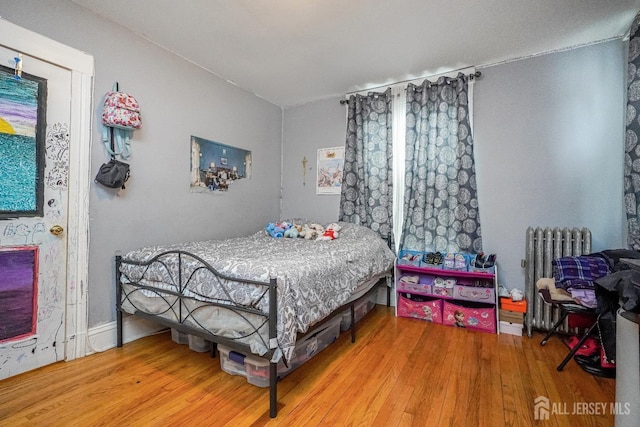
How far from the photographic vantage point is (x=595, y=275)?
76.8 inches

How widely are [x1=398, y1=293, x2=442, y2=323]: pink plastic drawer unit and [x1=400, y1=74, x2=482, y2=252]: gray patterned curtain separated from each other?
1.82 ft

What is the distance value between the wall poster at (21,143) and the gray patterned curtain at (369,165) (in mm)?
2780

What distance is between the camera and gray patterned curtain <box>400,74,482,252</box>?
294cm

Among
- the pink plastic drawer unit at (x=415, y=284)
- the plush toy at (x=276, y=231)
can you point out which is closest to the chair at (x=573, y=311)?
the pink plastic drawer unit at (x=415, y=284)

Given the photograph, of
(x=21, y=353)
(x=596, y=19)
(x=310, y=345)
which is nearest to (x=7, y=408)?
(x=21, y=353)

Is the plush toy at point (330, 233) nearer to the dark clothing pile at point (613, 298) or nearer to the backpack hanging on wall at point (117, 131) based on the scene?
the backpack hanging on wall at point (117, 131)

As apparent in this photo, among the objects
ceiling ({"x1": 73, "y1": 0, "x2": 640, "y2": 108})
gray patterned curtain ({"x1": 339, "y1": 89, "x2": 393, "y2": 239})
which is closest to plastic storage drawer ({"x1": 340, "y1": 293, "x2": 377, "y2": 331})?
gray patterned curtain ({"x1": 339, "y1": 89, "x2": 393, "y2": 239})

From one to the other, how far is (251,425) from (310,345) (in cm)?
64

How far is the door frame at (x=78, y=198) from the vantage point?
2043mm

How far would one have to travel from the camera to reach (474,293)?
2.70m

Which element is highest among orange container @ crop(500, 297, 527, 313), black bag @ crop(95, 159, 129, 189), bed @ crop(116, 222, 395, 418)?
black bag @ crop(95, 159, 129, 189)

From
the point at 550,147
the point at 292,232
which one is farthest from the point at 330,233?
the point at 550,147

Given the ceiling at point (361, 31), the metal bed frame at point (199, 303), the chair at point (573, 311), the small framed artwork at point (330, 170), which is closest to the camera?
the metal bed frame at point (199, 303)

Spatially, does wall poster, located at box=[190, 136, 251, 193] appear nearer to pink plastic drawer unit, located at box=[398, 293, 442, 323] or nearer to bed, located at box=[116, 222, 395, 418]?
bed, located at box=[116, 222, 395, 418]
